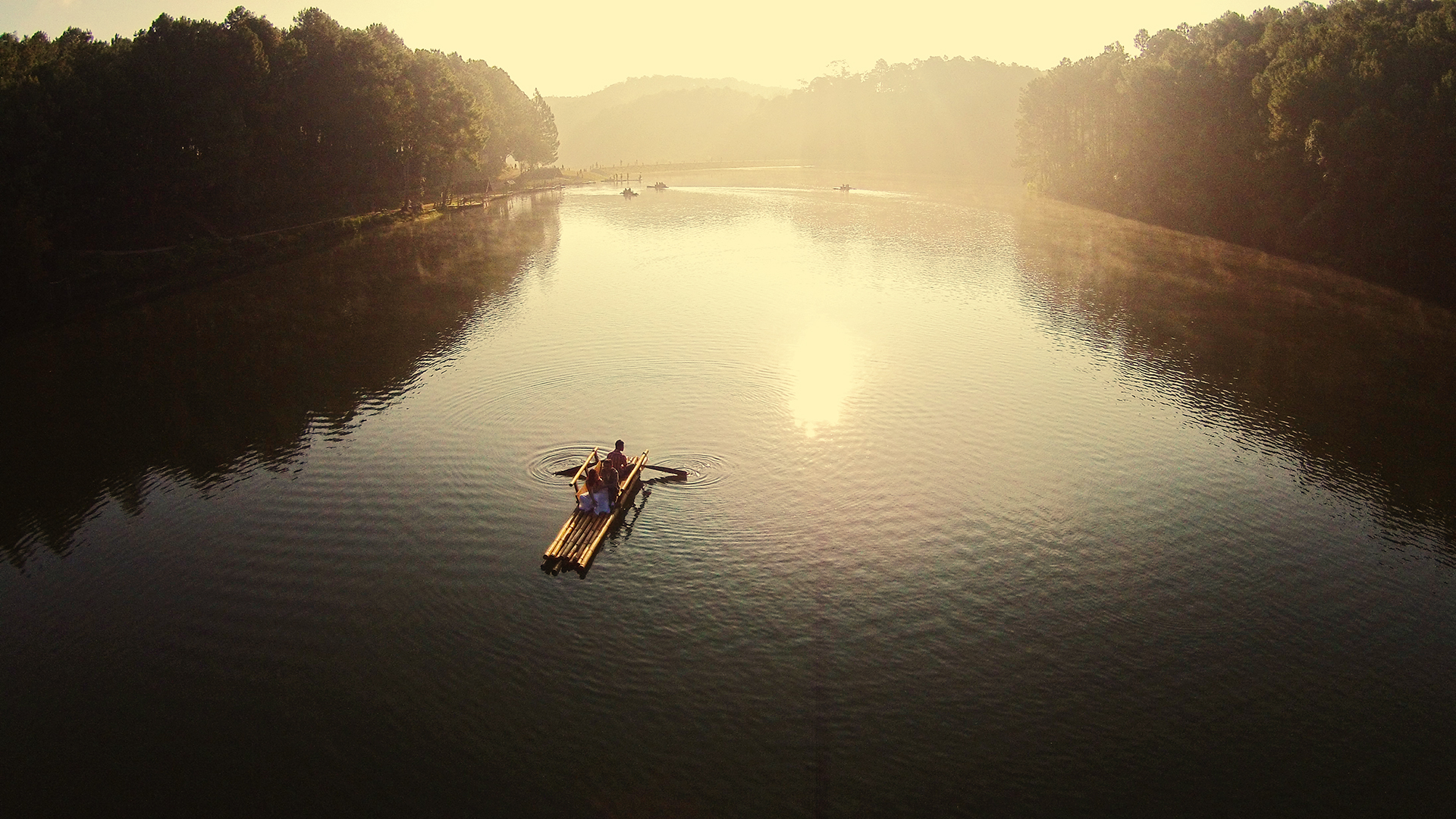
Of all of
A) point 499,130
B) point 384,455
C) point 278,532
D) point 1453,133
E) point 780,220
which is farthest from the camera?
point 499,130

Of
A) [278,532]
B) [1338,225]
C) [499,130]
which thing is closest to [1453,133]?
[1338,225]

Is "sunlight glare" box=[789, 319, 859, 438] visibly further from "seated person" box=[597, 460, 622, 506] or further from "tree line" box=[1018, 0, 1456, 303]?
"tree line" box=[1018, 0, 1456, 303]

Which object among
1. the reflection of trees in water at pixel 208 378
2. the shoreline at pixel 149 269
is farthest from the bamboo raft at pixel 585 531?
the shoreline at pixel 149 269

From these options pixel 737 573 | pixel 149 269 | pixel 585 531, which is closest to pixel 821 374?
pixel 737 573

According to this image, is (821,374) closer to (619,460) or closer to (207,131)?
(619,460)

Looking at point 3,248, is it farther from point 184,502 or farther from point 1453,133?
point 1453,133

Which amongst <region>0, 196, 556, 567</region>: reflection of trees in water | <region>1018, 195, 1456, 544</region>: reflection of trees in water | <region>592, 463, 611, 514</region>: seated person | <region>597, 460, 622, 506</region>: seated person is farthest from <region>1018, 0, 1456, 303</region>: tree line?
<region>0, 196, 556, 567</region>: reflection of trees in water
